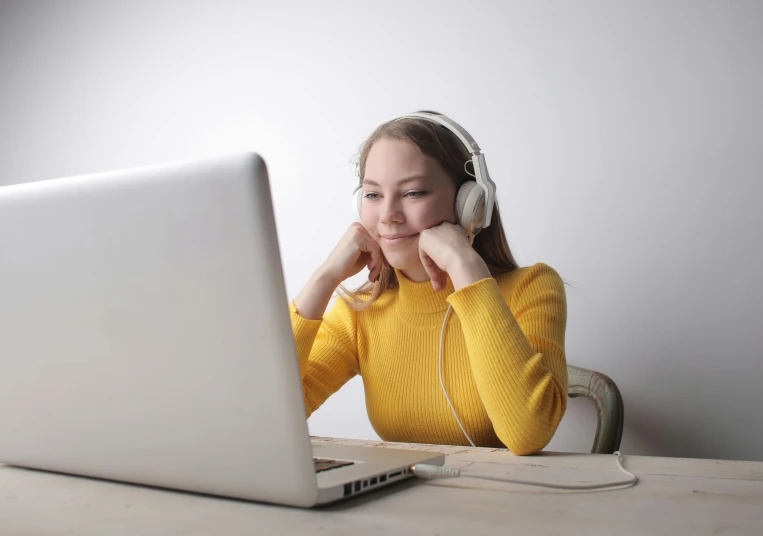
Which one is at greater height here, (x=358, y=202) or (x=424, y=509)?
(x=358, y=202)

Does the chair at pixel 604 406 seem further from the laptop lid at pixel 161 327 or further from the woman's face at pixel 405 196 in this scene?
the laptop lid at pixel 161 327

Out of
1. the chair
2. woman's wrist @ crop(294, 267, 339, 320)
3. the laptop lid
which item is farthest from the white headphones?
the laptop lid

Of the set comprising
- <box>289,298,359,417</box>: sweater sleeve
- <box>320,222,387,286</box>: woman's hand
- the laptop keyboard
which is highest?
<box>320,222,387,286</box>: woman's hand

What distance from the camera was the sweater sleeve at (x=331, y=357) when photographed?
1433 millimetres

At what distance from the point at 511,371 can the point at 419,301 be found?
0.39 metres

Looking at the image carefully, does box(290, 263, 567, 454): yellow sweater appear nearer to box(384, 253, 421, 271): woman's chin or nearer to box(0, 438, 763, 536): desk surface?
box(384, 253, 421, 271): woman's chin

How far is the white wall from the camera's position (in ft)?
4.89

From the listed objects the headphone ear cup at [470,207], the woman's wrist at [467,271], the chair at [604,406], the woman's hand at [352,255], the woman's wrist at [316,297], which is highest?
the headphone ear cup at [470,207]

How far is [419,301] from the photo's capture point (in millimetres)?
1395

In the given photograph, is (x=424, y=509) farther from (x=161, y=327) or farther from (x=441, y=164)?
(x=441, y=164)

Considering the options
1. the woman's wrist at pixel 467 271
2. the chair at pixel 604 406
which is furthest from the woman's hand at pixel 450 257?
the chair at pixel 604 406

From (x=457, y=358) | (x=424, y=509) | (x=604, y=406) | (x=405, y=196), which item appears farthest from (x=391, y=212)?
(x=424, y=509)

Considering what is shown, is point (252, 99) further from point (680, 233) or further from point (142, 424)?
point (142, 424)

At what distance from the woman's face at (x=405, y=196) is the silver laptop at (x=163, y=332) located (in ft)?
2.15
